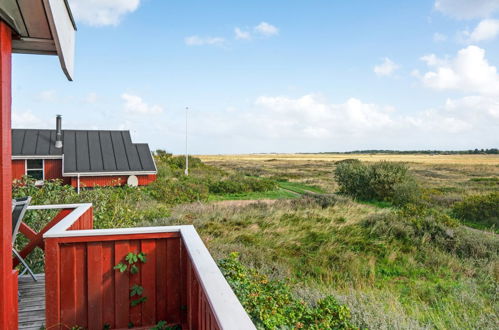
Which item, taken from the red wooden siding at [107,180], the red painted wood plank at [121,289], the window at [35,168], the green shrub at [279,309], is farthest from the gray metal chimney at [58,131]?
the red painted wood plank at [121,289]

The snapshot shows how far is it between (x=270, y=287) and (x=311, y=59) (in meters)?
15.8

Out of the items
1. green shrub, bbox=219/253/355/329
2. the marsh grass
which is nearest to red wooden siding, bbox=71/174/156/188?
the marsh grass

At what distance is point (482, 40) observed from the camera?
620 inches

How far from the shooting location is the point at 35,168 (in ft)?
69.6

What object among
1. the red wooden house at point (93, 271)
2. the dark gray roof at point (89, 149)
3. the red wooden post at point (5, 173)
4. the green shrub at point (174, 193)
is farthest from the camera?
the dark gray roof at point (89, 149)

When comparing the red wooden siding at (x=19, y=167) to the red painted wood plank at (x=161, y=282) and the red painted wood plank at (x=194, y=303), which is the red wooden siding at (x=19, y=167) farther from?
the red painted wood plank at (x=194, y=303)

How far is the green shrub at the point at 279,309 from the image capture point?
378 centimetres

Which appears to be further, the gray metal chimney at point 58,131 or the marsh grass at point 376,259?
the gray metal chimney at point 58,131

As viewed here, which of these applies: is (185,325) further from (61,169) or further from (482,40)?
(61,169)

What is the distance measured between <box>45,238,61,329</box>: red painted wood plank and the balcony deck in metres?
0.43

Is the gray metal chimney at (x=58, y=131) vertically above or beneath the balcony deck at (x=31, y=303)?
above

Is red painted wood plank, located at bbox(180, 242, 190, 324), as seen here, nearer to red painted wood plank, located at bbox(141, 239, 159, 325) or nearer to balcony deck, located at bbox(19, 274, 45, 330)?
red painted wood plank, located at bbox(141, 239, 159, 325)

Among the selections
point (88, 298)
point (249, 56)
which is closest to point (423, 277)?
point (88, 298)

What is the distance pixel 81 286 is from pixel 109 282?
24cm
